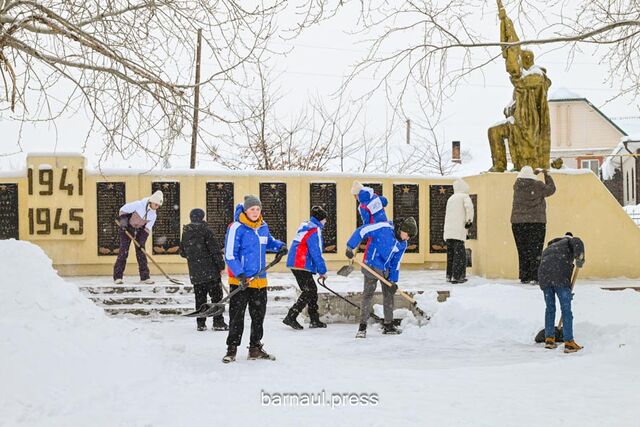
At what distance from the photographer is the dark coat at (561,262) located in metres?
8.82

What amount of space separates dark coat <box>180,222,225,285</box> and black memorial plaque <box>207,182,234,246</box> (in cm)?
497

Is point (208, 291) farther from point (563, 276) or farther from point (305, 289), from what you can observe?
point (563, 276)

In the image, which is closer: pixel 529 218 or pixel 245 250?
pixel 245 250

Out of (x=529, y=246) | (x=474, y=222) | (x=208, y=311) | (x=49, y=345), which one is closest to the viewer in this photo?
(x=49, y=345)

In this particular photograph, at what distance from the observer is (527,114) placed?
47.6 ft

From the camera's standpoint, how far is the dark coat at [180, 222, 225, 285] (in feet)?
35.6

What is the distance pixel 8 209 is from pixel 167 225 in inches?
118

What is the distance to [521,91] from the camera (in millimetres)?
14531

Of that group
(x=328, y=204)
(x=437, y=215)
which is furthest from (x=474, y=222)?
(x=328, y=204)

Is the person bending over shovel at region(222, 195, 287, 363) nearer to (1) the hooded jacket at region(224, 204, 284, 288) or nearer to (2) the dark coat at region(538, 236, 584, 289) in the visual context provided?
(1) the hooded jacket at region(224, 204, 284, 288)

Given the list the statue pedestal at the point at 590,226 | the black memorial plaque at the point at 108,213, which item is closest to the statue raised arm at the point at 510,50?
the statue pedestal at the point at 590,226

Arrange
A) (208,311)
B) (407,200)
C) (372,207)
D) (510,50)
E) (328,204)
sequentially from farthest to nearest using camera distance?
(407,200) < (328,204) < (510,50) < (372,207) < (208,311)

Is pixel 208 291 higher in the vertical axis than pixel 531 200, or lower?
lower

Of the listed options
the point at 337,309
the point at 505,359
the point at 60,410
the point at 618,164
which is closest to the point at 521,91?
the point at 337,309
